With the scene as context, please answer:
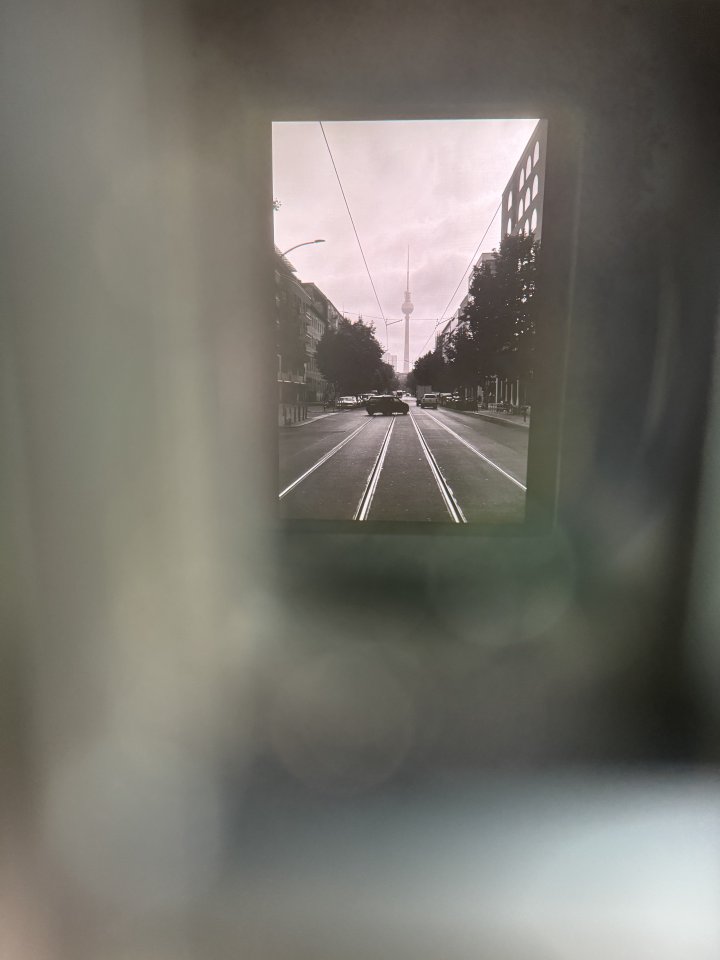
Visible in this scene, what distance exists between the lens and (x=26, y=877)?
8.98ft

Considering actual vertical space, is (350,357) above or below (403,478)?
above

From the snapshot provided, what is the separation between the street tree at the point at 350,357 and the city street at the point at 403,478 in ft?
84.2

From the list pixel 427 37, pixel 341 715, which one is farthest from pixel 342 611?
pixel 427 37

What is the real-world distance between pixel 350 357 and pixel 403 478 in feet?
116

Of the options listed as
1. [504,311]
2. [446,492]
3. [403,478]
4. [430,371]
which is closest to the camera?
[446,492]

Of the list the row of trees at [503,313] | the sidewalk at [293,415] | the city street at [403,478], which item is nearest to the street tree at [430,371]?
the row of trees at [503,313]

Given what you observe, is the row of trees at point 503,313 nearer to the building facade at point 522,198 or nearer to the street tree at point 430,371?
the building facade at point 522,198

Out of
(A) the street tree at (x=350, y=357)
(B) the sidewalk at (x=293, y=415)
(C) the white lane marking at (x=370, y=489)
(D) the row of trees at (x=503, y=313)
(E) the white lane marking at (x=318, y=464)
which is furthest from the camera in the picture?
(A) the street tree at (x=350, y=357)

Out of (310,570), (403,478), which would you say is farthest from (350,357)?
(310,570)

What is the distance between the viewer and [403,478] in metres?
9.33

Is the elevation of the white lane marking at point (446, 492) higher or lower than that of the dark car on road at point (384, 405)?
lower

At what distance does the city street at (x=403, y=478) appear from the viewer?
6754mm

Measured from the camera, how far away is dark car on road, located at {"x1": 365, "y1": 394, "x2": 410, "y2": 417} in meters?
31.1

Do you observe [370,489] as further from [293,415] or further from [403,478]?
[293,415]
